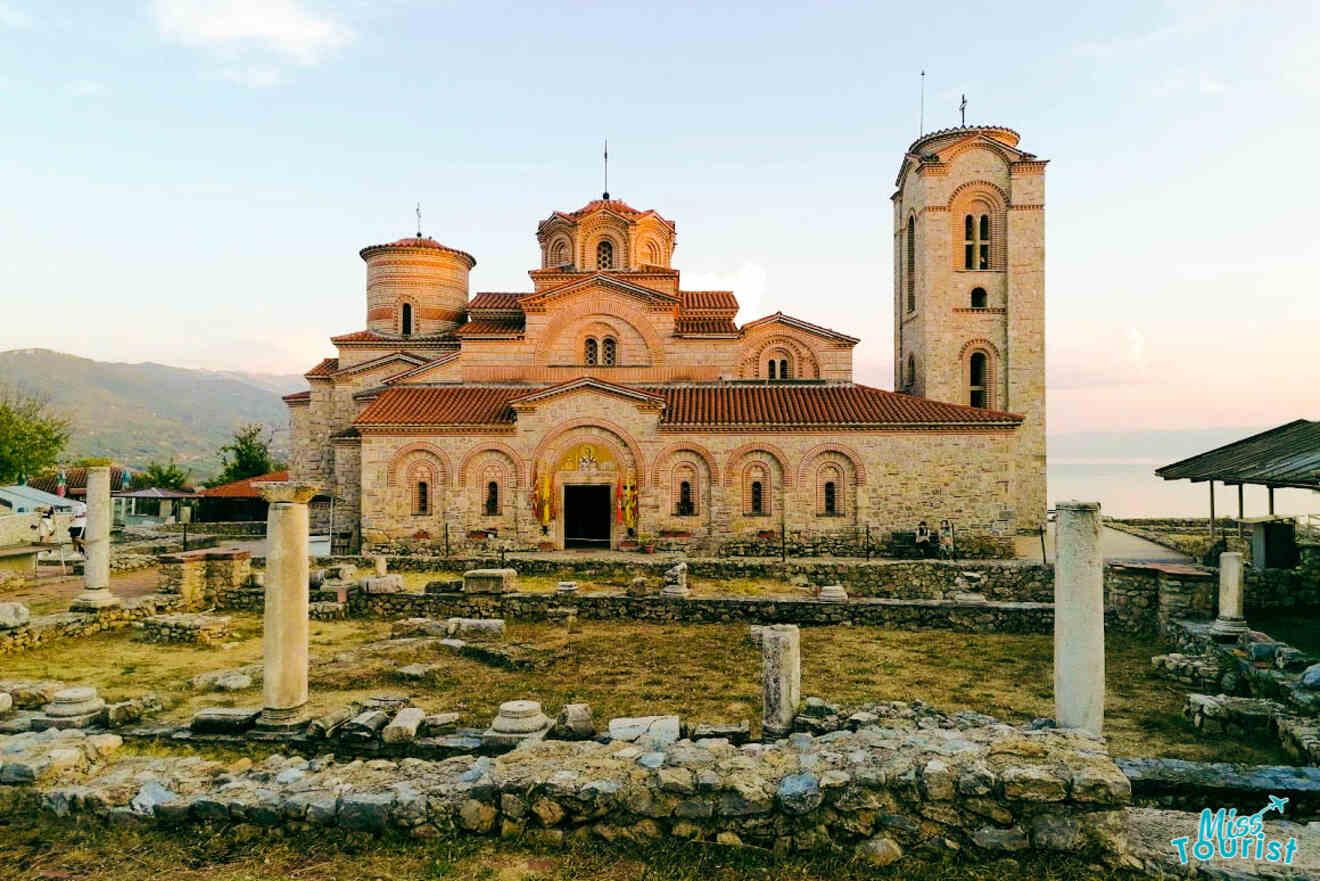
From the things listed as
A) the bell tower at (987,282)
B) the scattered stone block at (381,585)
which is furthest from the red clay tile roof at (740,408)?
the scattered stone block at (381,585)

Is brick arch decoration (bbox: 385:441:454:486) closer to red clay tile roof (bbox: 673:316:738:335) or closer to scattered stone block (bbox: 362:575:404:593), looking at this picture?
scattered stone block (bbox: 362:575:404:593)

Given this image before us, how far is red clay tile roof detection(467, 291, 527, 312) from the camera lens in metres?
28.2

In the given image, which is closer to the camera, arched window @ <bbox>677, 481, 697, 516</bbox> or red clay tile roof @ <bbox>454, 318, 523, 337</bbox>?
arched window @ <bbox>677, 481, 697, 516</bbox>

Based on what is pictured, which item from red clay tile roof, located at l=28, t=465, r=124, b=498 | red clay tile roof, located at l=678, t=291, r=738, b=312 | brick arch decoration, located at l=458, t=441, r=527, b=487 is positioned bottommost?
red clay tile roof, located at l=28, t=465, r=124, b=498

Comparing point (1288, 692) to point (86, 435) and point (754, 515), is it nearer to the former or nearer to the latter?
point (754, 515)

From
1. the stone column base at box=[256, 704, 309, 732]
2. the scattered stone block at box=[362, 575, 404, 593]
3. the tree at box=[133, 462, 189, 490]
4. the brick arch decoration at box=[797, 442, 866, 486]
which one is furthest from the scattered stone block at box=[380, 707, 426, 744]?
the tree at box=[133, 462, 189, 490]

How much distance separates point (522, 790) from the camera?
5586mm

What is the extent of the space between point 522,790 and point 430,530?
1835cm

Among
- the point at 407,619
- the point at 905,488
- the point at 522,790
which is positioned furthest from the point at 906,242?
the point at 522,790

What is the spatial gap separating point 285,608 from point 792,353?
2149cm

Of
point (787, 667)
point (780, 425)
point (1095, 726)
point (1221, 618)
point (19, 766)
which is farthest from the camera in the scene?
point (780, 425)

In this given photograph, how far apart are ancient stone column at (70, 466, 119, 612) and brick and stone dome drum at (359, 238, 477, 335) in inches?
586

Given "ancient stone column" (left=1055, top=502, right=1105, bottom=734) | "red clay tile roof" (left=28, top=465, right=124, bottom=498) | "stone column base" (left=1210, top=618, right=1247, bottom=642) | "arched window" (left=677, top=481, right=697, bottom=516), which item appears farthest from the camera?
"red clay tile roof" (left=28, top=465, right=124, bottom=498)

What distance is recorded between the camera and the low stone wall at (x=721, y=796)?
5152 mm
